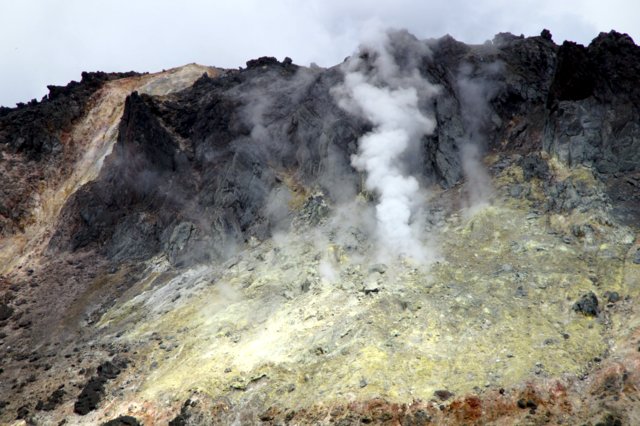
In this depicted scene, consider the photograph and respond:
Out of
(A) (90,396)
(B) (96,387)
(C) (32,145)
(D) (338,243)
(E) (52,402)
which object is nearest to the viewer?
(A) (90,396)

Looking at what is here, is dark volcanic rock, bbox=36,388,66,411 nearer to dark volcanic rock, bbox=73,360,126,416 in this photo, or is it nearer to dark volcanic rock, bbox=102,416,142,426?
dark volcanic rock, bbox=73,360,126,416

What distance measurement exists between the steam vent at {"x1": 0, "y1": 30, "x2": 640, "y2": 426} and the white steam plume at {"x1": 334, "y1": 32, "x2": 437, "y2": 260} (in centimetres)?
17

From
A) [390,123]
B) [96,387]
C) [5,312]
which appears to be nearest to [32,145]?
[5,312]

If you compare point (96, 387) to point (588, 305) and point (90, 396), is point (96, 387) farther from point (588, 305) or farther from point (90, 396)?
point (588, 305)

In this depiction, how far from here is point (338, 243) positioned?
3419cm

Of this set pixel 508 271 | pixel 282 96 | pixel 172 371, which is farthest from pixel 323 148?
pixel 172 371

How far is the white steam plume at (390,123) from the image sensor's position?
3462 cm

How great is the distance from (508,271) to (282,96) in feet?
91.0

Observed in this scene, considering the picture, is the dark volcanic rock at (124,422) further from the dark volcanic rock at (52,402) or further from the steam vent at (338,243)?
the dark volcanic rock at (52,402)

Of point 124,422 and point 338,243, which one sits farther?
point 338,243

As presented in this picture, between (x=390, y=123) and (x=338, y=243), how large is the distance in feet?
39.0

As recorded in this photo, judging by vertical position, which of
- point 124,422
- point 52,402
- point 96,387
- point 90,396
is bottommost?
point 52,402

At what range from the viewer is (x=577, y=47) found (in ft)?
125

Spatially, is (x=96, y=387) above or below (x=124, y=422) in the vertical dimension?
above
